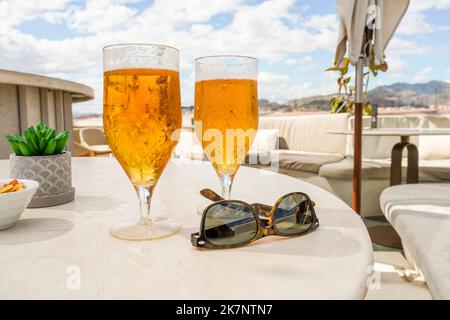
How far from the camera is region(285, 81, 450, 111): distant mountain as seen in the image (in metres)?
6.26

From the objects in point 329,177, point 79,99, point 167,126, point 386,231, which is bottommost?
point 386,231

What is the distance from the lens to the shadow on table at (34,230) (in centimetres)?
48

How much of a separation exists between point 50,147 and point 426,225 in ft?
3.87

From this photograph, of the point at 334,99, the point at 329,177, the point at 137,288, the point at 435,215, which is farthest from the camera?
the point at 334,99

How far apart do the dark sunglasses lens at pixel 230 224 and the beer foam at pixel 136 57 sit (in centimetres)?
22

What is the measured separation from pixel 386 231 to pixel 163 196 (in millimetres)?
2588

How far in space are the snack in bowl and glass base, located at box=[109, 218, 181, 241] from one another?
162 mm

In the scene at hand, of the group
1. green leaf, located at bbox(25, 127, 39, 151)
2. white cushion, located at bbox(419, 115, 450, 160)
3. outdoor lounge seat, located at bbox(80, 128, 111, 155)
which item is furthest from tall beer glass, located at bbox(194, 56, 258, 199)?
outdoor lounge seat, located at bbox(80, 128, 111, 155)

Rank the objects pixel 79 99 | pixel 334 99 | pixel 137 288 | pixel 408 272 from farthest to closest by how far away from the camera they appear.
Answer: pixel 334 99, pixel 79 99, pixel 408 272, pixel 137 288

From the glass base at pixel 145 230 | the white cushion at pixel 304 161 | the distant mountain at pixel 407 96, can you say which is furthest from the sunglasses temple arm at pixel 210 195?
the distant mountain at pixel 407 96

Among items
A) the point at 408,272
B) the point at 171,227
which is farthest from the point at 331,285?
the point at 408,272

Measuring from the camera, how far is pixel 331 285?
0.34 m

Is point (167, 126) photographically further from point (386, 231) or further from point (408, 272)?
point (386, 231)

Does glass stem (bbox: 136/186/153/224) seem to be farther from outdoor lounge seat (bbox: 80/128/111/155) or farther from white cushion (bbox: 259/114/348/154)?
outdoor lounge seat (bbox: 80/128/111/155)
